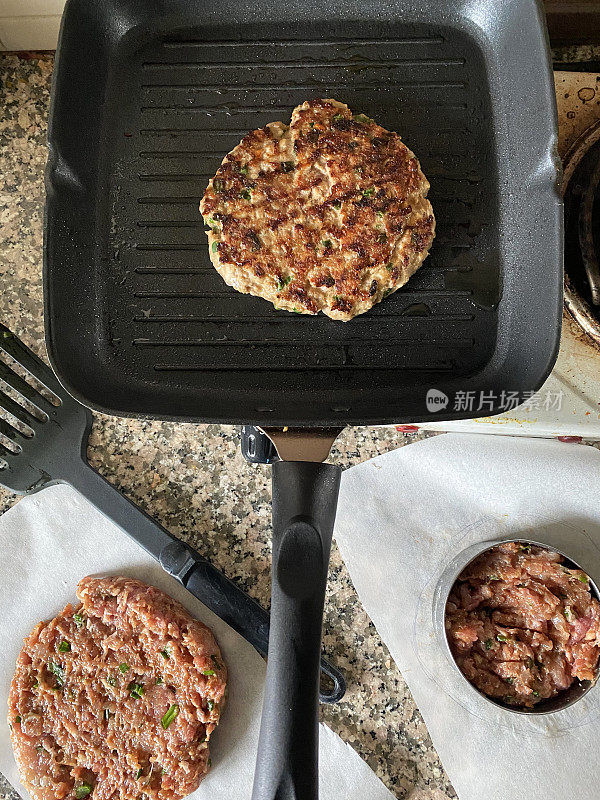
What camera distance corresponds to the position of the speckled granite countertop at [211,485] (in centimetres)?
128

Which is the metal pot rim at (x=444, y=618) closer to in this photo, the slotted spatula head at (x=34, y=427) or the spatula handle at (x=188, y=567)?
the spatula handle at (x=188, y=567)

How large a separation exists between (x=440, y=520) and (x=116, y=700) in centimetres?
68

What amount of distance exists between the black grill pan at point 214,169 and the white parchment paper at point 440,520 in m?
0.24

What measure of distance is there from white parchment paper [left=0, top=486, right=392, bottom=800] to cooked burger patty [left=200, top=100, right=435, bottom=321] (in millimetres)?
561

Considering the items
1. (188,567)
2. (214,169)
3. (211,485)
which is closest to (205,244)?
(214,169)

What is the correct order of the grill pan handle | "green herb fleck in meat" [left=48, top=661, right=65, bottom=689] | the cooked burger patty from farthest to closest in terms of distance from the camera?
"green herb fleck in meat" [left=48, top=661, right=65, bottom=689], the cooked burger patty, the grill pan handle

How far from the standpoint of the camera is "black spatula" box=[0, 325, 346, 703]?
1236 mm

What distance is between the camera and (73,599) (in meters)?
1.29

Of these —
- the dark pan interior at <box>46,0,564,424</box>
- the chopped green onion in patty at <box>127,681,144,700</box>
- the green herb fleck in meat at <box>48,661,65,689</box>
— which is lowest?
the chopped green onion in patty at <box>127,681,144,700</box>

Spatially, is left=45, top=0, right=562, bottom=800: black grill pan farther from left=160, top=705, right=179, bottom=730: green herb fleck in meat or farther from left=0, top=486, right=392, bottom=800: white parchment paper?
left=160, top=705, right=179, bottom=730: green herb fleck in meat

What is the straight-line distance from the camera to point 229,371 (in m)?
1.16

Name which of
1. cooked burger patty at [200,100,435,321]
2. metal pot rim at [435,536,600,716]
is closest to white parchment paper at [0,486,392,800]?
metal pot rim at [435,536,600,716]

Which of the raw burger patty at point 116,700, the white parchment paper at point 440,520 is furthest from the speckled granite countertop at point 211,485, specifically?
the raw burger patty at point 116,700

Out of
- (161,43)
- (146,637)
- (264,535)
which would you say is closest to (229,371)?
(264,535)
